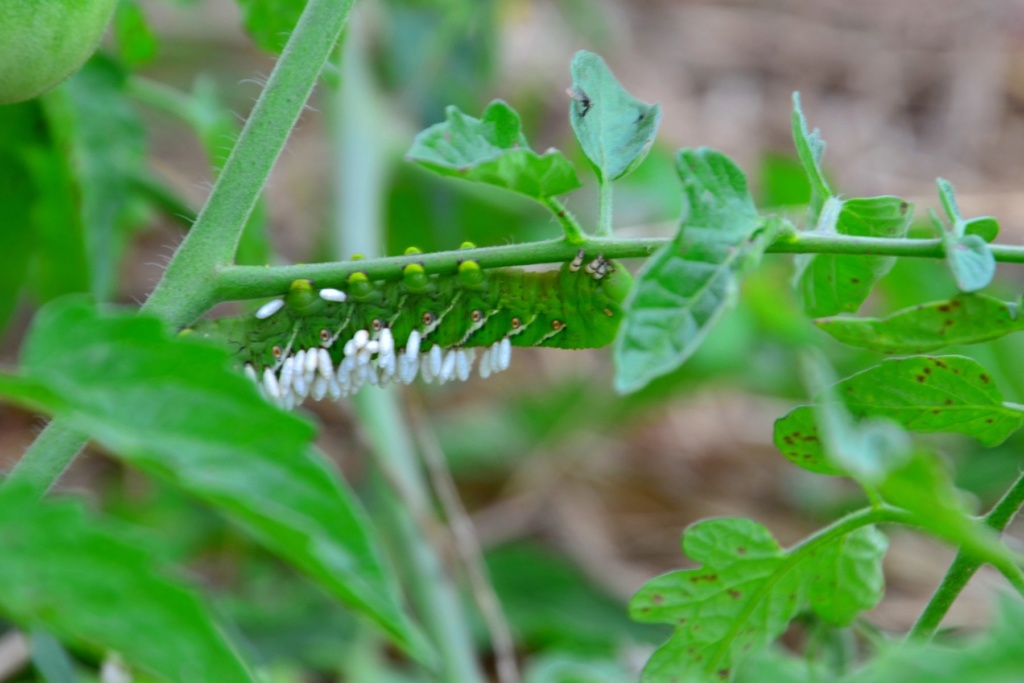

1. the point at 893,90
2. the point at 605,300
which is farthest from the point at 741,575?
the point at 893,90

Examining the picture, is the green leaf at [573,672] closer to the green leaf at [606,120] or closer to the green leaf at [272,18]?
the green leaf at [606,120]

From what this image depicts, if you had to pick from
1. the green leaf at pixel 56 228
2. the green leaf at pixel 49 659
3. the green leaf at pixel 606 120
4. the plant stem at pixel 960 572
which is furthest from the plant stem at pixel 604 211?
the green leaf at pixel 56 228

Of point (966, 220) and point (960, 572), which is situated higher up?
point (966, 220)

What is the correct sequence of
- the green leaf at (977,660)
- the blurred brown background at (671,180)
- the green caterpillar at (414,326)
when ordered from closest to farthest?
the green leaf at (977,660) → the green caterpillar at (414,326) → the blurred brown background at (671,180)

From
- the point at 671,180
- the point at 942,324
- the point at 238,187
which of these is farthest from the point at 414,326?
the point at 671,180

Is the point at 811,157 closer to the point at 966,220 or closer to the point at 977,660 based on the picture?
the point at 966,220

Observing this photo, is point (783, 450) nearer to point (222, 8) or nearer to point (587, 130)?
point (587, 130)

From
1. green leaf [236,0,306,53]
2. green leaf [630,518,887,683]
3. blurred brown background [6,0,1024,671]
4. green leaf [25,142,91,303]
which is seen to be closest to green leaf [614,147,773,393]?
green leaf [630,518,887,683]
